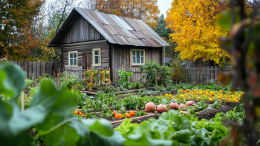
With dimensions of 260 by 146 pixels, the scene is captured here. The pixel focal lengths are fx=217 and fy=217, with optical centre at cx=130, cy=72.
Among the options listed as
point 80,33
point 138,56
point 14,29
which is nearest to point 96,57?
point 80,33

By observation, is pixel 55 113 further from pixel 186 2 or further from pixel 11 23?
pixel 11 23

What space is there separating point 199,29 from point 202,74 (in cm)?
360

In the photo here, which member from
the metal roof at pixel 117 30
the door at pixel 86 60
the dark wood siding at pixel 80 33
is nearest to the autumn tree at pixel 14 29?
the metal roof at pixel 117 30

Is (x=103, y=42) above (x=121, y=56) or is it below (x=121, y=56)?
above

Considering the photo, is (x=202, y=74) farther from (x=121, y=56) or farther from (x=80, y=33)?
(x=80, y=33)

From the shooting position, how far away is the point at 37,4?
22484 mm

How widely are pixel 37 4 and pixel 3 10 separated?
4253 mm

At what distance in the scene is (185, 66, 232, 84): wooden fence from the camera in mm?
14898

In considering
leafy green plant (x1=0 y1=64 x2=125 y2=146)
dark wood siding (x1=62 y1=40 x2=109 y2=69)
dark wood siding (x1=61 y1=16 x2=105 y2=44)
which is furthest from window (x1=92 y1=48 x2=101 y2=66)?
leafy green plant (x1=0 y1=64 x2=125 y2=146)

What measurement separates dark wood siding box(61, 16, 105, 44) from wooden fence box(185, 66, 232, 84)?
281 inches

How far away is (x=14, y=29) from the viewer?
19.6m

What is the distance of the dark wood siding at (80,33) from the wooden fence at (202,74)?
714 centimetres

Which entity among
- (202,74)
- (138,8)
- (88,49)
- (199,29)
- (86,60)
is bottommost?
(202,74)

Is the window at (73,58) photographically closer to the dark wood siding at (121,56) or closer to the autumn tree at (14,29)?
the dark wood siding at (121,56)
